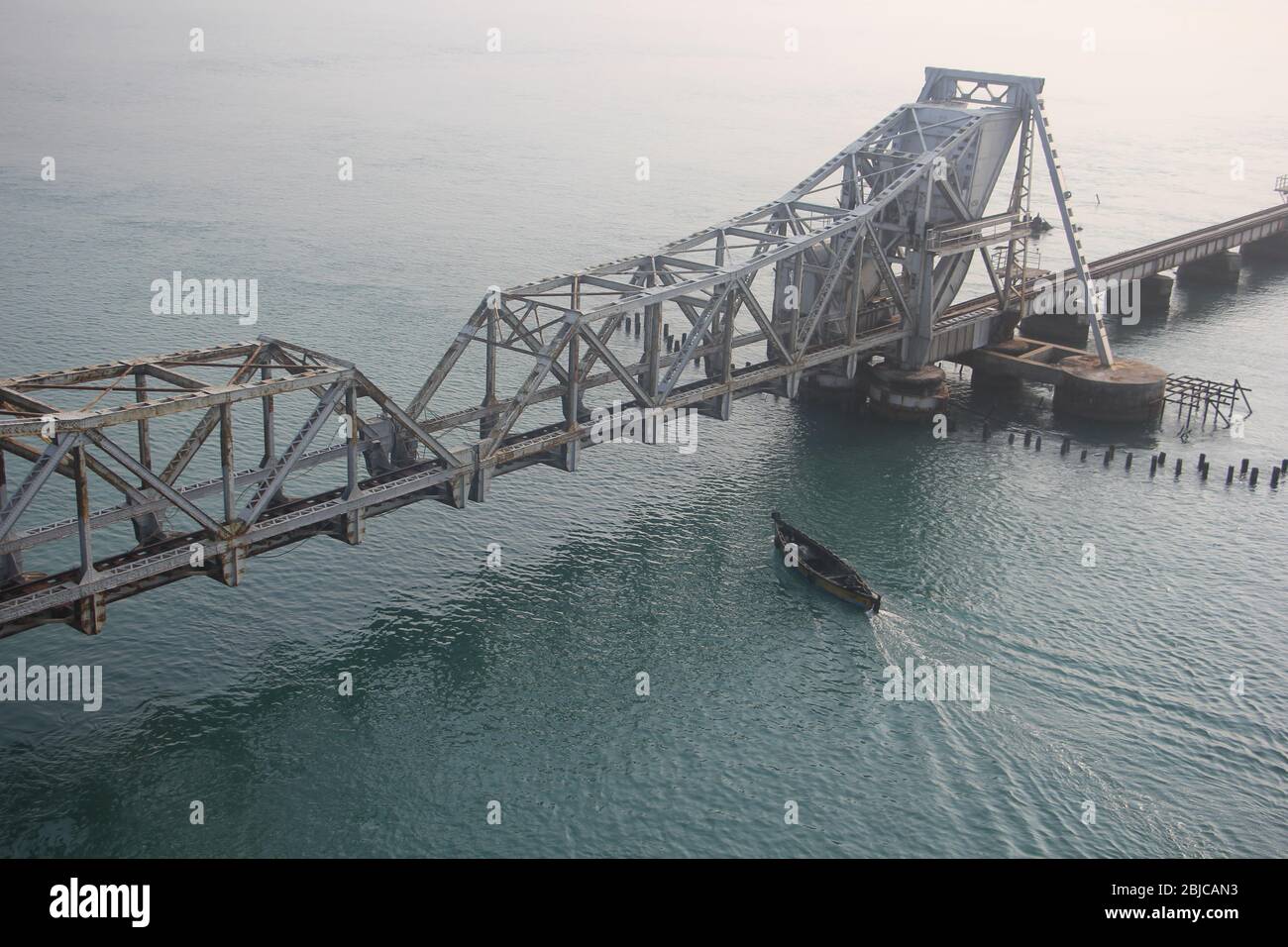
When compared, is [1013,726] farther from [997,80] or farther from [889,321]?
[997,80]

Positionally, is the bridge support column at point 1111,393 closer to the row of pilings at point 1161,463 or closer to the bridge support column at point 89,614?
the row of pilings at point 1161,463

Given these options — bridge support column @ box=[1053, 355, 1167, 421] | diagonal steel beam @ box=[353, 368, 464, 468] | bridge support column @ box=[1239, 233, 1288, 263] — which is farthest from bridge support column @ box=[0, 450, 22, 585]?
bridge support column @ box=[1239, 233, 1288, 263]

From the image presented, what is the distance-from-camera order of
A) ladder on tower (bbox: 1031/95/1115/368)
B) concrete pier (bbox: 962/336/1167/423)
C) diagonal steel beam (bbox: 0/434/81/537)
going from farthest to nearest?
ladder on tower (bbox: 1031/95/1115/368), concrete pier (bbox: 962/336/1167/423), diagonal steel beam (bbox: 0/434/81/537)

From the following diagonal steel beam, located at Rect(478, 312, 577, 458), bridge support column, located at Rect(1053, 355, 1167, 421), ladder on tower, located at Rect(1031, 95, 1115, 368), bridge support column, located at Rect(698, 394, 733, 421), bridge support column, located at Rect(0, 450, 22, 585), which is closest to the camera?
bridge support column, located at Rect(0, 450, 22, 585)

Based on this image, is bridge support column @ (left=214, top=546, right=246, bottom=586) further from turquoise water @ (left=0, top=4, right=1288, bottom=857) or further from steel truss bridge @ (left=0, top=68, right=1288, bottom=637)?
turquoise water @ (left=0, top=4, right=1288, bottom=857)

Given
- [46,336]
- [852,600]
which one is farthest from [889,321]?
[46,336]

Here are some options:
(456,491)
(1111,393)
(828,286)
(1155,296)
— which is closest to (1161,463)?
(1111,393)
